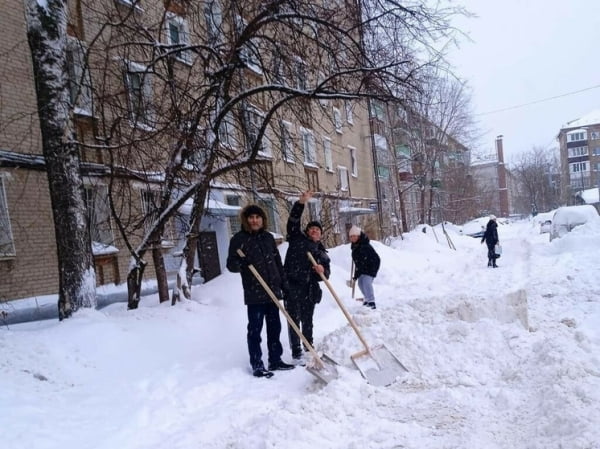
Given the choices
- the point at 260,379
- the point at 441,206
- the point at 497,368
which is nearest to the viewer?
the point at 497,368

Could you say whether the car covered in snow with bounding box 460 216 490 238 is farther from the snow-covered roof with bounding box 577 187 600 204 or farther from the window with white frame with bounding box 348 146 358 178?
the snow-covered roof with bounding box 577 187 600 204

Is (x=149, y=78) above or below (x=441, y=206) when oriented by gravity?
above

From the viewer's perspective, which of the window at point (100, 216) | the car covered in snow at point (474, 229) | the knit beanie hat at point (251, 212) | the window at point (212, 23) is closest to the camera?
the knit beanie hat at point (251, 212)

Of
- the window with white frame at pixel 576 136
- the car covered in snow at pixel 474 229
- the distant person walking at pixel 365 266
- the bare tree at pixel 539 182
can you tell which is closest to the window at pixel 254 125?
the distant person walking at pixel 365 266

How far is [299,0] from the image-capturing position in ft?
19.7

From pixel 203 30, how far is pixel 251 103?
139 centimetres

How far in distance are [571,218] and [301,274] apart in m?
16.6

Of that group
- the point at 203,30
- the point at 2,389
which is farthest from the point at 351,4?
the point at 2,389

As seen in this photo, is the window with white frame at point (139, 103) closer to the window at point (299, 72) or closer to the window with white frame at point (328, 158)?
the window at point (299, 72)

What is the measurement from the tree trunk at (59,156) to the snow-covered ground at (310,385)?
509 mm

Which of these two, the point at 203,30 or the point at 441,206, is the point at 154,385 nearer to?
the point at 203,30

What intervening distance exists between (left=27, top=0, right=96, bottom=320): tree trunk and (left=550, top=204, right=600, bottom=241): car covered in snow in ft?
58.1

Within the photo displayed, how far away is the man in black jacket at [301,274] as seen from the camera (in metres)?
4.92

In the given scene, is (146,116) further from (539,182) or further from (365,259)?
(539,182)
